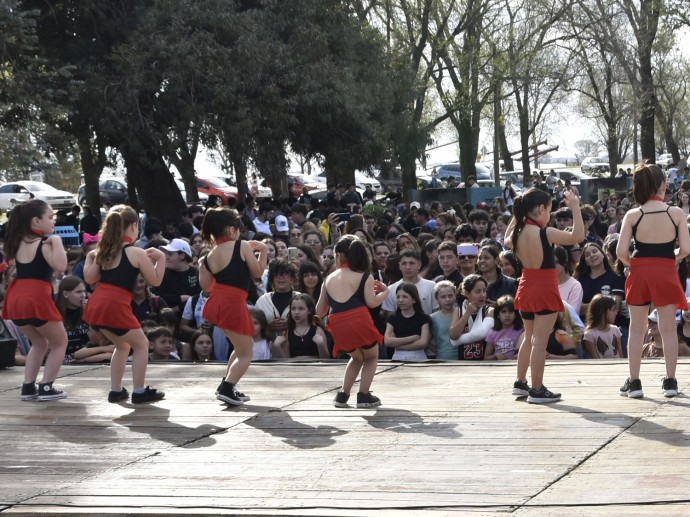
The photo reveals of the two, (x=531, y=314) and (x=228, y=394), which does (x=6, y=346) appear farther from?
(x=531, y=314)

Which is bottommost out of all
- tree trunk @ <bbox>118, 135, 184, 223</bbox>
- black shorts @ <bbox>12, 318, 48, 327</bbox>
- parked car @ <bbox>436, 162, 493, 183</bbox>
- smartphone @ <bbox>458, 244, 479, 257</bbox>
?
black shorts @ <bbox>12, 318, 48, 327</bbox>

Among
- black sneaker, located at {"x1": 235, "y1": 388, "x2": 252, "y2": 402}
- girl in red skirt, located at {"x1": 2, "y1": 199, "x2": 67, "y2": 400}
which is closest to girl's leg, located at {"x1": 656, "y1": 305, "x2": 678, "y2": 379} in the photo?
black sneaker, located at {"x1": 235, "y1": 388, "x2": 252, "y2": 402}

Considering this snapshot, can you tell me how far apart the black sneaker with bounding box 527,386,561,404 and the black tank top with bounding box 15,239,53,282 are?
3870 mm

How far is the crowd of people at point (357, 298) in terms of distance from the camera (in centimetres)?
842

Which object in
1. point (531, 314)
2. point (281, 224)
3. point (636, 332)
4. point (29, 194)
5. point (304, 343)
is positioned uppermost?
point (29, 194)

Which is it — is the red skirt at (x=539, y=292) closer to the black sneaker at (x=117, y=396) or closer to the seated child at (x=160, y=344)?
the black sneaker at (x=117, y=396)

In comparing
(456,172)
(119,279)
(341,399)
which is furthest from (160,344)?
(456,172)

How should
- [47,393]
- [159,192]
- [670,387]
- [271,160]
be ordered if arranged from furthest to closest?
[159,192] < [271,160] < [47,393] < [670,387]

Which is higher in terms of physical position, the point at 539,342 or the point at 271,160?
the point at 271,160

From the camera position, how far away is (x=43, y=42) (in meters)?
24.2

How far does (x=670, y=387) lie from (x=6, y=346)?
250 inches

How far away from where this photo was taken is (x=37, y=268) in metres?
9.33

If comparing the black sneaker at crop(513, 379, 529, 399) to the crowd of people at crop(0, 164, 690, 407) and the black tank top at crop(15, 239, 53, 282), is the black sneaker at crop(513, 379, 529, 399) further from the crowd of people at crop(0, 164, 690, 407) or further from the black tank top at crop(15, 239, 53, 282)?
the black tank top at crop(15, 239, 53, 282)

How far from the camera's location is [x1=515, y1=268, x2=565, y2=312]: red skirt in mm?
8352
